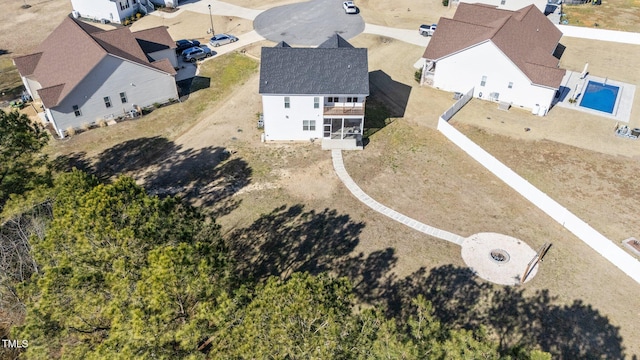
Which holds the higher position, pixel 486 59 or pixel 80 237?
pixel 80 237

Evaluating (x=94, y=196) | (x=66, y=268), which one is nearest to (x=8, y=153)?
(x=94, y=196)

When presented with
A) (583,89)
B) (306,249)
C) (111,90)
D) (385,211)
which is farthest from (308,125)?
(583,89)

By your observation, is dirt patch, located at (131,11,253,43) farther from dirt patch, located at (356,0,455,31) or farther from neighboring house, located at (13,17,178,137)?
dirt patch, located at (356,0,455,31)

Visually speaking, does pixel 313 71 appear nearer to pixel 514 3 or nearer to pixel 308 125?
pixel 308 125

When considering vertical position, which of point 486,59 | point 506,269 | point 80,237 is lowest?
point 506,269

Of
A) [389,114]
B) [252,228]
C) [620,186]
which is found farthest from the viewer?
[389,114]

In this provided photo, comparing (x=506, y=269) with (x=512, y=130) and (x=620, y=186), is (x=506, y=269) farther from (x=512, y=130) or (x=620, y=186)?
(x=512, y=130)

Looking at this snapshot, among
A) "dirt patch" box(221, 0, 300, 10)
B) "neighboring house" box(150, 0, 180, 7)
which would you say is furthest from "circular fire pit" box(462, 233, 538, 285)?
"neighboring house" box(150, 0, 180, 7)
